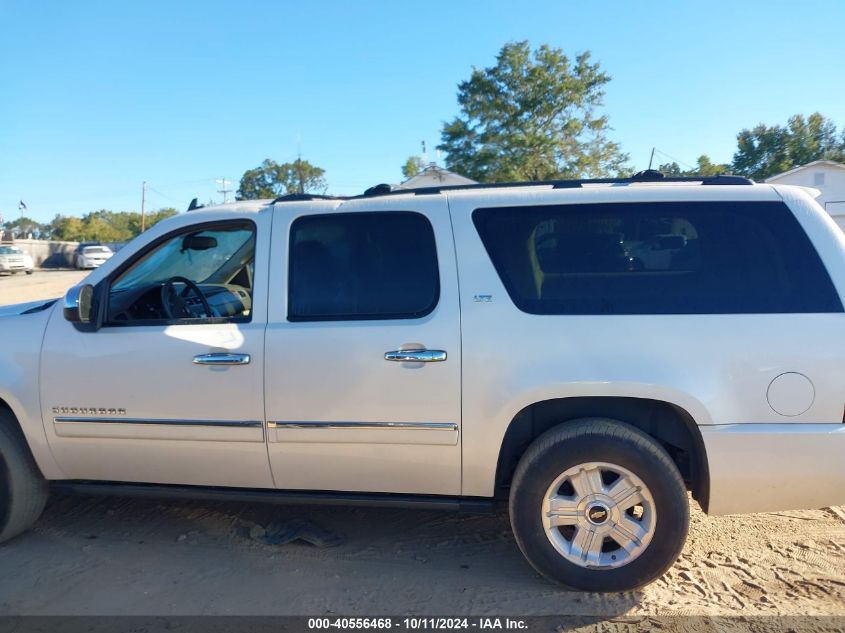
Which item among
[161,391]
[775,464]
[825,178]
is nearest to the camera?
[775,464]

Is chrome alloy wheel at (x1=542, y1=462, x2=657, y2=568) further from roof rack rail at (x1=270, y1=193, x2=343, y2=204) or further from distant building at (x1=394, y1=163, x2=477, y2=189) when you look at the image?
distant building at (x1=394, y1=163, x2=477, y2=189)

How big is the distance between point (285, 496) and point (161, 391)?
0.84 m

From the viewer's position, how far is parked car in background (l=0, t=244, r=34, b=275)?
99.9 feet

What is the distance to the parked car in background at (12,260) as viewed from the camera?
30.4m

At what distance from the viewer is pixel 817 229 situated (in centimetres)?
280

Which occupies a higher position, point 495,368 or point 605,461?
point 495,368

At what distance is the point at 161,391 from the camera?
3.16 meters

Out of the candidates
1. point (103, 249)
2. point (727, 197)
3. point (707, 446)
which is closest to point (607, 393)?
point (707, 446)

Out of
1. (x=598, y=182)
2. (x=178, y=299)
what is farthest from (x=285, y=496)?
(x=598, y=182)

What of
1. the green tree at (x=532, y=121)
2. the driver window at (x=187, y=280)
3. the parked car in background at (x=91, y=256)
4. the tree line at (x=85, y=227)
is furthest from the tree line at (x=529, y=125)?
the tree line at (x=85, y=227)

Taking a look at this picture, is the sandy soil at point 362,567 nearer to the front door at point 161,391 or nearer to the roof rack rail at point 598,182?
the front door at point 161,391

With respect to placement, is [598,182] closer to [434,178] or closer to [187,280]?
[187,280]

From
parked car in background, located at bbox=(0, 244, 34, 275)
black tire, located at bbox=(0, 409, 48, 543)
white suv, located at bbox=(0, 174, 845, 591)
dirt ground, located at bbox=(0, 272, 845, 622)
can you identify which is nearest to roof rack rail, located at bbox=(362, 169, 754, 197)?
white suv, located at bbox=(0, 174, 845, 591)

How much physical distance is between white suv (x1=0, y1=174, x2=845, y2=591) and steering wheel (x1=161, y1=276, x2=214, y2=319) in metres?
0.29
